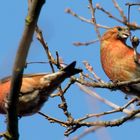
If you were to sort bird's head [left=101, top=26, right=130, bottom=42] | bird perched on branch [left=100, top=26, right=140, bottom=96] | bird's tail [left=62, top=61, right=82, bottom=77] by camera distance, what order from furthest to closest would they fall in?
bird's head [left=101, top=26, right=130, bottom=42] < bird perched on branch [left=100, top=26, right=140, bottom=96] < bird's tail [left=62, top=61, right=82, bottom=77]

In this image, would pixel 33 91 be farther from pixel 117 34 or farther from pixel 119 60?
pixel 117 34

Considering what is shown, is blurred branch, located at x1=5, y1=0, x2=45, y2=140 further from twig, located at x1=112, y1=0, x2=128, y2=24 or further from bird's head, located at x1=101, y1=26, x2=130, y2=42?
bird's head, located at x1=101, y1=26, x2=130, y2=42

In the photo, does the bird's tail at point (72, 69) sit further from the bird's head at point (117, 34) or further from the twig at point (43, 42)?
the bird's head at point (117, 34)

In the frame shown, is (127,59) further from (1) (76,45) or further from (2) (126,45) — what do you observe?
(1) (76,45)

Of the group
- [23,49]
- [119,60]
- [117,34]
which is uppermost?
[117,34]

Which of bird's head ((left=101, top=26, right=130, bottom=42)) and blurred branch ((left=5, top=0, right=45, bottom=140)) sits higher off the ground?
bird's head ((left=101, top=26, right=130, bottom=42))

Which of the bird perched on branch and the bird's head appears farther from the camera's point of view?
the bird's head

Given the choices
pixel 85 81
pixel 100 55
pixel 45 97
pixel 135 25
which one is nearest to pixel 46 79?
pixel 45 97

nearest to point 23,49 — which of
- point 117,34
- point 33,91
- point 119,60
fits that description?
point 33,91

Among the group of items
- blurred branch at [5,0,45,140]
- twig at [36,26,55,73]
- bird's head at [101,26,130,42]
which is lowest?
blurred branch at [5,0,45,140]

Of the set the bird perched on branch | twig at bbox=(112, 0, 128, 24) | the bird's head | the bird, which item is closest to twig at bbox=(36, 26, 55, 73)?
the bird

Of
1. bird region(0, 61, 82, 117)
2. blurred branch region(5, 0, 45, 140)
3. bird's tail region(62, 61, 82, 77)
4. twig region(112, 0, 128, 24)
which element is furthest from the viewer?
bird region(0, 61, 82, 117)

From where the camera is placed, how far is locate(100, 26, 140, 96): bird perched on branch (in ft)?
17.8

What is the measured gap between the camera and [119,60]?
18.8 feet
